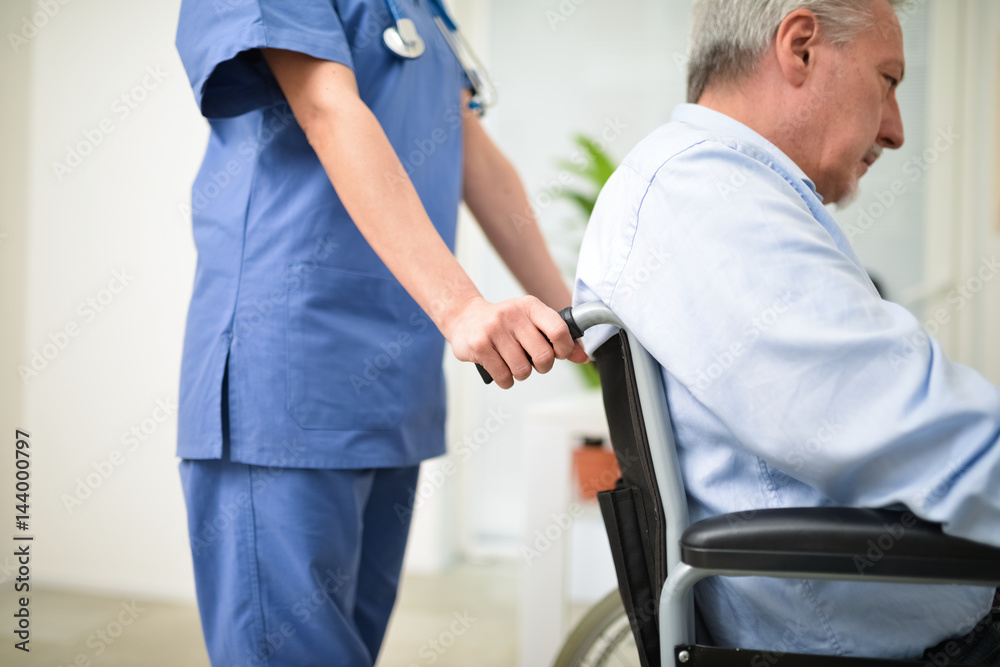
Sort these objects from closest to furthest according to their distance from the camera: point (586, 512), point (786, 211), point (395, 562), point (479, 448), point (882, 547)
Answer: point (882, 547), point (786, 211), point (395, 562), point (586, 512), point (479, 448)

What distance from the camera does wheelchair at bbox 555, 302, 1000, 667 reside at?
0.50m

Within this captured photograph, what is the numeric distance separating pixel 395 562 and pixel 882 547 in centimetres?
60

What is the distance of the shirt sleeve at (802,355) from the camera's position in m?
0.52

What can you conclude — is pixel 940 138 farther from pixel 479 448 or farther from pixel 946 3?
pixel 479 448

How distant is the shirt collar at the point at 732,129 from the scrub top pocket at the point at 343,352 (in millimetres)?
391

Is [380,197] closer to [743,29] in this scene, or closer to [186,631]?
[743,29]

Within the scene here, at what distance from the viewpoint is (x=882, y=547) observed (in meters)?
0.50

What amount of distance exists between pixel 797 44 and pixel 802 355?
0.39 m

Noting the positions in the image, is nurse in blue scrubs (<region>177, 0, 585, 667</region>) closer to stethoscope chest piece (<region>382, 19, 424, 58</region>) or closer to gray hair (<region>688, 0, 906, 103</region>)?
stethoscope chest piece (<region>382, 19, 424, 58</region>)

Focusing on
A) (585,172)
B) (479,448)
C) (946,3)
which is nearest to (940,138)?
(946,3)

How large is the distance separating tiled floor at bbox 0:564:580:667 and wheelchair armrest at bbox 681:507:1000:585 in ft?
4.67

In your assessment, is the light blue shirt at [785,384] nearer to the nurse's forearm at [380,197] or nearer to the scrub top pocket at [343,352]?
the nurse's forearm at [380,197]

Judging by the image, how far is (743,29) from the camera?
2.54 ft

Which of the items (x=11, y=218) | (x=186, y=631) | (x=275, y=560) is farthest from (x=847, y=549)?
(x=11, y=218)
